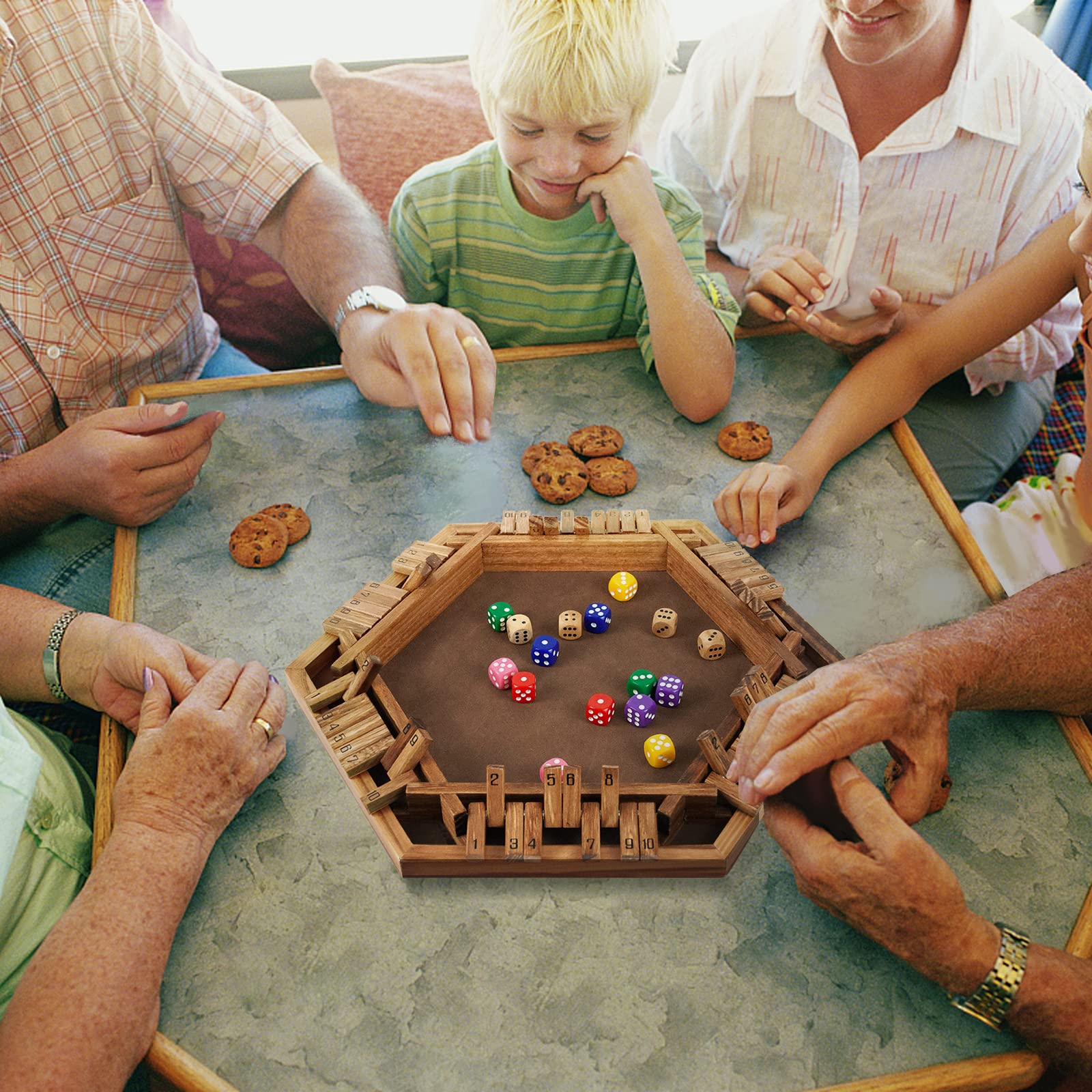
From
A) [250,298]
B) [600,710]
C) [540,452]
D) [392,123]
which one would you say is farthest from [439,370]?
[392,123]

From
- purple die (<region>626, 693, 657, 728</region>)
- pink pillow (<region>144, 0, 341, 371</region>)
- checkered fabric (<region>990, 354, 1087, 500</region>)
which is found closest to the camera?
purple die (<region>626, 693, 657, 728</region>)

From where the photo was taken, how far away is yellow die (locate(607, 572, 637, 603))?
3.99ft

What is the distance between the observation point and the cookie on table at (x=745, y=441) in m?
1.45

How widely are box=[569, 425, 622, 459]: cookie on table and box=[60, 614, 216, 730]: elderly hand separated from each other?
2.13 ft

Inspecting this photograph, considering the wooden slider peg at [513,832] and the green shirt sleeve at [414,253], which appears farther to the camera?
the green shirt sleeve at [414,253]

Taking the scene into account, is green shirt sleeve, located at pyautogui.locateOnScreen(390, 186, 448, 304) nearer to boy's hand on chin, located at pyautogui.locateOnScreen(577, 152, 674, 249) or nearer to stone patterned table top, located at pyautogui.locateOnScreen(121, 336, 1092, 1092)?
boy's hand on chin, located at pyautogui.locateOnScreen(577, 152, 674, 249)

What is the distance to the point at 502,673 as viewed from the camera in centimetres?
110

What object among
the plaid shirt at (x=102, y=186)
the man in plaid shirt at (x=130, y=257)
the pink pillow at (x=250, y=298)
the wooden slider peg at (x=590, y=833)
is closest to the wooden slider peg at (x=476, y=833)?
the wooden slider peg at (x=590, y=833)

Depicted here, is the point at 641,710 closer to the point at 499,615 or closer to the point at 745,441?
the point at 499,615

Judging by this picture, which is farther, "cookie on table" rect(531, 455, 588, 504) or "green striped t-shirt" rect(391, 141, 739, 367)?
"green striped t-shirt" rect(391, 141, 739, 367)

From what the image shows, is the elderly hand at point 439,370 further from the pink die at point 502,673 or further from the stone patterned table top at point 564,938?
the pink die at point 502,673

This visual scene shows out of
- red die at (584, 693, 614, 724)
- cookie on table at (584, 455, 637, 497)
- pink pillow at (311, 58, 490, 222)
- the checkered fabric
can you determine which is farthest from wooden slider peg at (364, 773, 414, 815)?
pink pillow at (311, 58, 490, 222)

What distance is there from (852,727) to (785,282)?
92 centimetres

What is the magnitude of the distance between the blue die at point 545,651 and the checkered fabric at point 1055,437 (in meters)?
1.21
